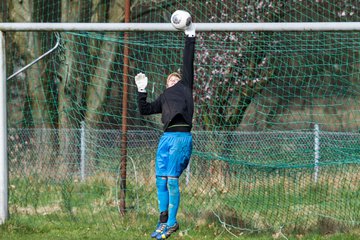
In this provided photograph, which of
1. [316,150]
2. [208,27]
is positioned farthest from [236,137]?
[208,27]

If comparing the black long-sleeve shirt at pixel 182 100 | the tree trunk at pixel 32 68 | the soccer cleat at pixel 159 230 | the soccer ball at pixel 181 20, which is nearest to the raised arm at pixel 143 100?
the black long-sleeve shirt at pixel 182 100

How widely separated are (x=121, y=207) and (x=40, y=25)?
2656 millimetres

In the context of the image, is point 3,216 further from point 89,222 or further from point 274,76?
point 274,76

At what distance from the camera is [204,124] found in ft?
38.9

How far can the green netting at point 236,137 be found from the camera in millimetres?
11336

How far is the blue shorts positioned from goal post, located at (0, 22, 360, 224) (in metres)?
1.53

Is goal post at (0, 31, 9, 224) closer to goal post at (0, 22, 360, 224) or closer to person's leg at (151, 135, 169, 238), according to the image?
goal post at (0, 22, 360, 224)

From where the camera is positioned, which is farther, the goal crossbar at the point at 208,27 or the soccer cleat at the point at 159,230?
the goal crossbar at the point at 208,27

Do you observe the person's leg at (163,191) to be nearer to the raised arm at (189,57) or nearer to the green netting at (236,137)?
the raised arm at (189,57)

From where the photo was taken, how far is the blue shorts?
9406 mm

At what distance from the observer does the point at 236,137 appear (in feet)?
38.4

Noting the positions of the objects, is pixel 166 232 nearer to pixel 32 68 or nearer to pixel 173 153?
pixel 173 153

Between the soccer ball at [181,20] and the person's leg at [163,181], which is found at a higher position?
the soccer ball at [181,20]

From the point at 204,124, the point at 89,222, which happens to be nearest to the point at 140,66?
the point at 204,124
